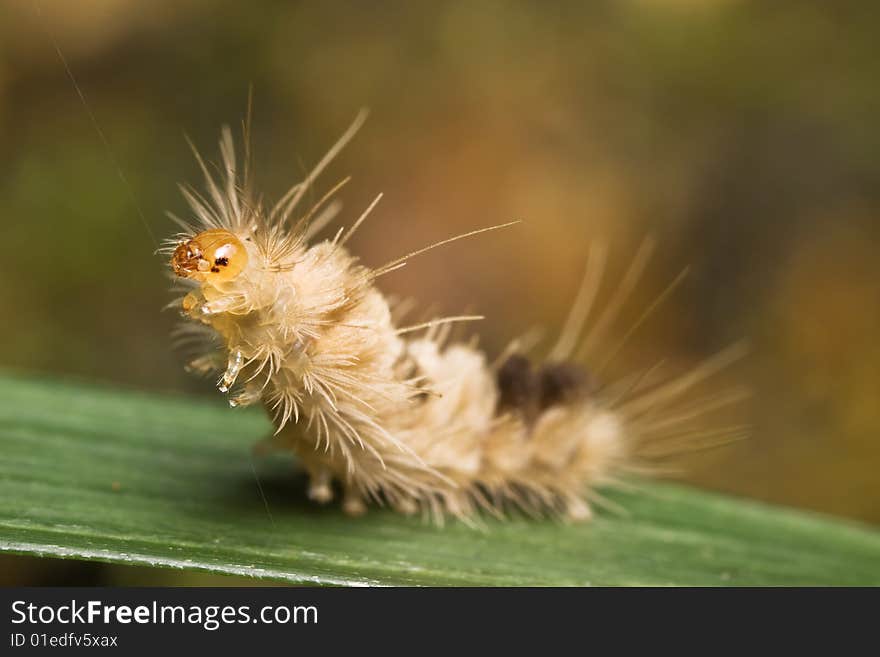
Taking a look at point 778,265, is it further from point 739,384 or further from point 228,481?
point 228,481

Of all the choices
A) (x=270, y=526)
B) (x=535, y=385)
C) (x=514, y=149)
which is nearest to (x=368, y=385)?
(x=270, y=526)

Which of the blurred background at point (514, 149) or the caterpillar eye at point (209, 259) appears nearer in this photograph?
the caterpillar eye at point (209, 259)

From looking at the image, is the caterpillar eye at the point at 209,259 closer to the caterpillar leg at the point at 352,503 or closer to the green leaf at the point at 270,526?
the green leaf at the point at 270,526

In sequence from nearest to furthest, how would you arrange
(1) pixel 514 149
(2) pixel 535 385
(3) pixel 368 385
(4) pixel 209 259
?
(4) pixel 209 259 → (3) pixel 368 385 → (2) pixel 535 385 → (1) pixel 514 149

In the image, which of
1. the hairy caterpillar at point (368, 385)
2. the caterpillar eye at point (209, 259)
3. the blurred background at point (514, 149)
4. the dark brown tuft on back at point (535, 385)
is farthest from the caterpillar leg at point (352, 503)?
the blurred background at point (514, 149)

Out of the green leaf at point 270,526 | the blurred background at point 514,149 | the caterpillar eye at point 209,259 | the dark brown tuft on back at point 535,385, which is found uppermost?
the blurred background at point 514,149

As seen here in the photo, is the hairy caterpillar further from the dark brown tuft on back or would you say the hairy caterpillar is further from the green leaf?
the green leaf

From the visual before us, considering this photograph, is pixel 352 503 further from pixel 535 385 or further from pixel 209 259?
pixel 209 259
